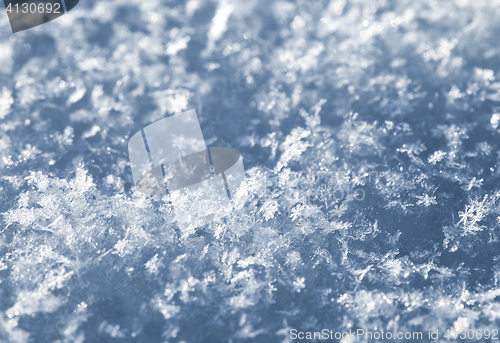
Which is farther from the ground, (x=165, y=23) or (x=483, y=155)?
(x=165, y=23)

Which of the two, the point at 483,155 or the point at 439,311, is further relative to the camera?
the point at 483,155

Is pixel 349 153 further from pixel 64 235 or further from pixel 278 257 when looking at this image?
pixel 64 235

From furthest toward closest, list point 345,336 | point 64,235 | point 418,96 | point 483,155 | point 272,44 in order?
point 272,44, point 418,96, point 483,155, point 64,235, point 345,336

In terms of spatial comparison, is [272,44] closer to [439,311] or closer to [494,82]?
[494,82]

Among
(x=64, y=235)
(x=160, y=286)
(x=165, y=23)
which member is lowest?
(x=160, y=286)

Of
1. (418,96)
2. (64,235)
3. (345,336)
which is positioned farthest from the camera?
(418,96)

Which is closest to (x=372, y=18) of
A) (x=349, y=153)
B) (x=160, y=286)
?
(x=349, y=153)

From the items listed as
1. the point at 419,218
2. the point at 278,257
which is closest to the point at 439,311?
the point at 419,218
